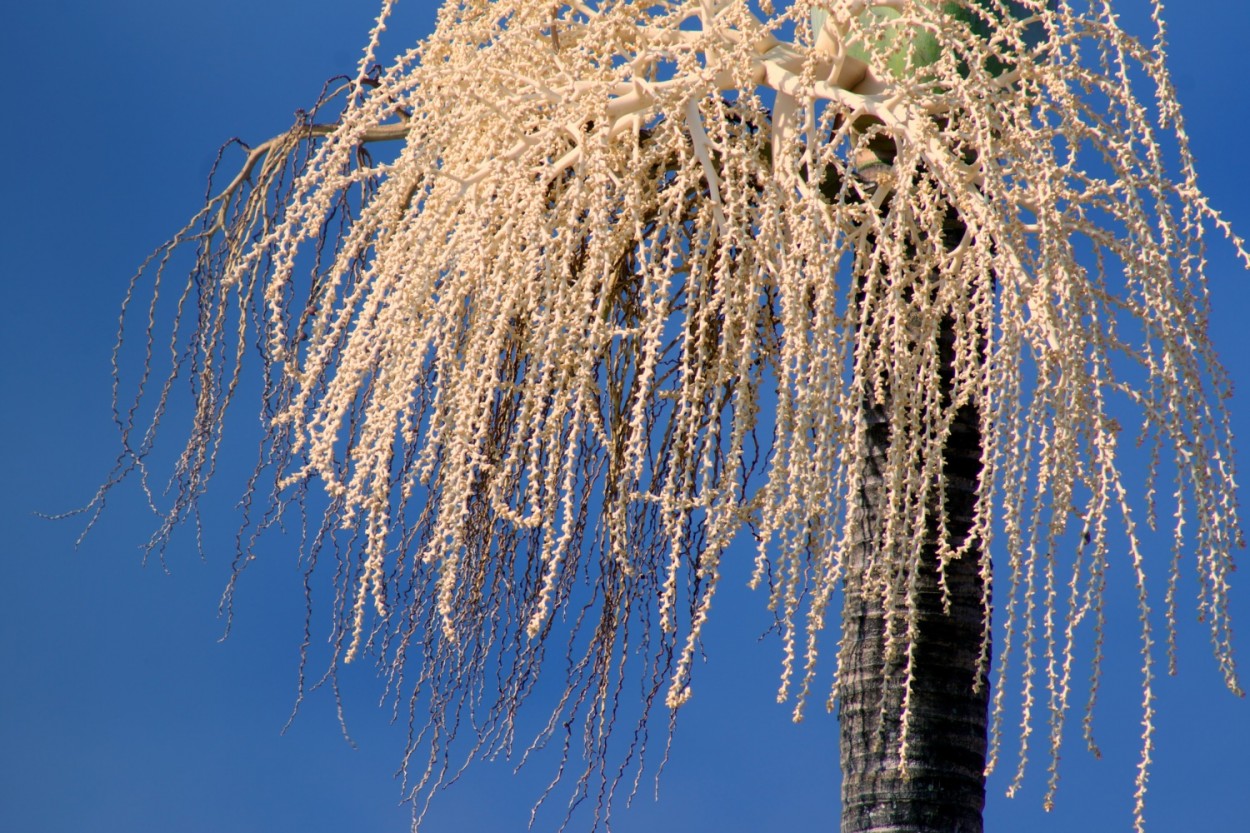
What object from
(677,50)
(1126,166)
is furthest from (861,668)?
(677,50)

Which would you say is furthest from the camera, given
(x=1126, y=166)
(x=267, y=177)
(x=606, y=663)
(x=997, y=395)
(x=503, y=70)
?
(x=267, y=177)

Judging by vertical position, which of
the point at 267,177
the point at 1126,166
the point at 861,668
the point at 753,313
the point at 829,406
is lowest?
the point at 861,668

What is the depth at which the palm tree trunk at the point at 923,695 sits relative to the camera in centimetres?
201

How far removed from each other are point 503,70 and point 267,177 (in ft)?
2.45

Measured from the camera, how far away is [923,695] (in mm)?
2037

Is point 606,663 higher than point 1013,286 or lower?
lower

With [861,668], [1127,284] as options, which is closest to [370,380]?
[861,668]

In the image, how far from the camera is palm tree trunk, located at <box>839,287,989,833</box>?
6.58ft

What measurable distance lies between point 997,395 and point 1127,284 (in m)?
0.39

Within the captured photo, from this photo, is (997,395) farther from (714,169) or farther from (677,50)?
(677,50)

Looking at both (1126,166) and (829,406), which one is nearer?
(829,406)

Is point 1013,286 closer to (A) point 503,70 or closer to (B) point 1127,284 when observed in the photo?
(B) point 1127,284

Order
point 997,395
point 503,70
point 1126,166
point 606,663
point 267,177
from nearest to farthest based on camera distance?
point 997,395, point 1126,166, point 503,70, point 606,663, point 267,177

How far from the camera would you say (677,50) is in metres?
2.05
